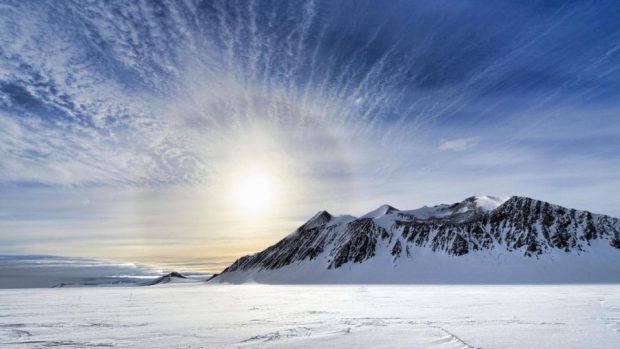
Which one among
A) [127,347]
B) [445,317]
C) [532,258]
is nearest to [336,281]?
[532,258]

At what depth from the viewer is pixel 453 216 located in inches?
6998

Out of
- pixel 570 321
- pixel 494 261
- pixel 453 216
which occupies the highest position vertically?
pixel 453 216

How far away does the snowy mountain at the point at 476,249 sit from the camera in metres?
125

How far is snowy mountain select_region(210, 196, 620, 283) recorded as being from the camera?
12469 cm

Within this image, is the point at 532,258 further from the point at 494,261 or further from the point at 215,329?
the point at 215,329

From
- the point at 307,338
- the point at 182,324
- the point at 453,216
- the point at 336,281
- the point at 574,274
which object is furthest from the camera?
the point at 453,216

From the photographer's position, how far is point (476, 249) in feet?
467

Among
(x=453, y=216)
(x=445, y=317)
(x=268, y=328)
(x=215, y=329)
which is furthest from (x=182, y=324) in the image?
(x=453, y=216)

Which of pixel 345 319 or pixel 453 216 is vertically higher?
pixel 453 216

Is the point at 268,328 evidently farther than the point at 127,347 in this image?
Yes

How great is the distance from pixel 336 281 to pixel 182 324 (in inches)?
5288

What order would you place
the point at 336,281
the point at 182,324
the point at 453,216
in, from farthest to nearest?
1. the point at 453,216
2. the point at 336,281
3. the point at 182,324

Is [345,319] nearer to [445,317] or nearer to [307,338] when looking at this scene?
[445,317]

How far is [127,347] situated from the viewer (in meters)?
14.1
